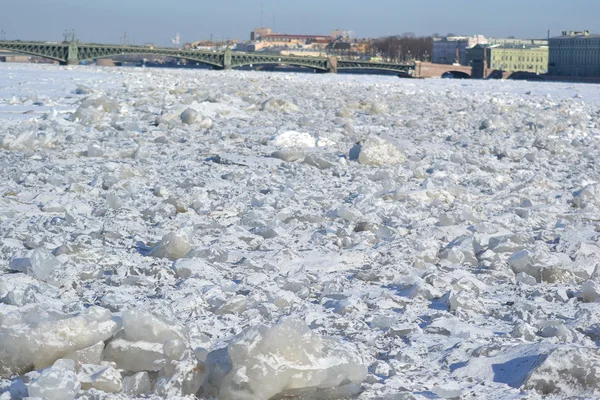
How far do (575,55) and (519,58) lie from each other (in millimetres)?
13486

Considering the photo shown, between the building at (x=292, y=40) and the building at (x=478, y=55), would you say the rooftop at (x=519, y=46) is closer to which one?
the building at (x=478, y=55)

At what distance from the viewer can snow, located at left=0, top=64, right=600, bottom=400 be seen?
2570 mm

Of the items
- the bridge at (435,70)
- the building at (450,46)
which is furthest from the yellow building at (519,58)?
the bridge at (435,70)

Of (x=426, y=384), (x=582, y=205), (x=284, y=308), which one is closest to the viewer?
(x=426, y=384)

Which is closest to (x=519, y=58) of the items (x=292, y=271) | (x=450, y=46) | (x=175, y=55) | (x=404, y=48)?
(x=404, y=48)

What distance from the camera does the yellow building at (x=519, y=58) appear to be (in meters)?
110

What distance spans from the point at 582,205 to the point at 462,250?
198 centimetres

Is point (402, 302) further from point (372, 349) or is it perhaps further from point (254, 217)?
point (254, 217)

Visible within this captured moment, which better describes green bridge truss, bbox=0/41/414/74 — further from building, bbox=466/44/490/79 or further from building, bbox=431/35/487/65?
building, bbox=431/35/487/65

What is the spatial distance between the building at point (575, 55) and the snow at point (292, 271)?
9249cm

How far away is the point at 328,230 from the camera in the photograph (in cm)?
464

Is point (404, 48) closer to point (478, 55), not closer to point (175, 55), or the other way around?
point (478, 55)

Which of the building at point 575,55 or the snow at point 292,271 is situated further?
the building at point 575,55

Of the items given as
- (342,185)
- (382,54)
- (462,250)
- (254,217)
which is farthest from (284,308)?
(382,54)
